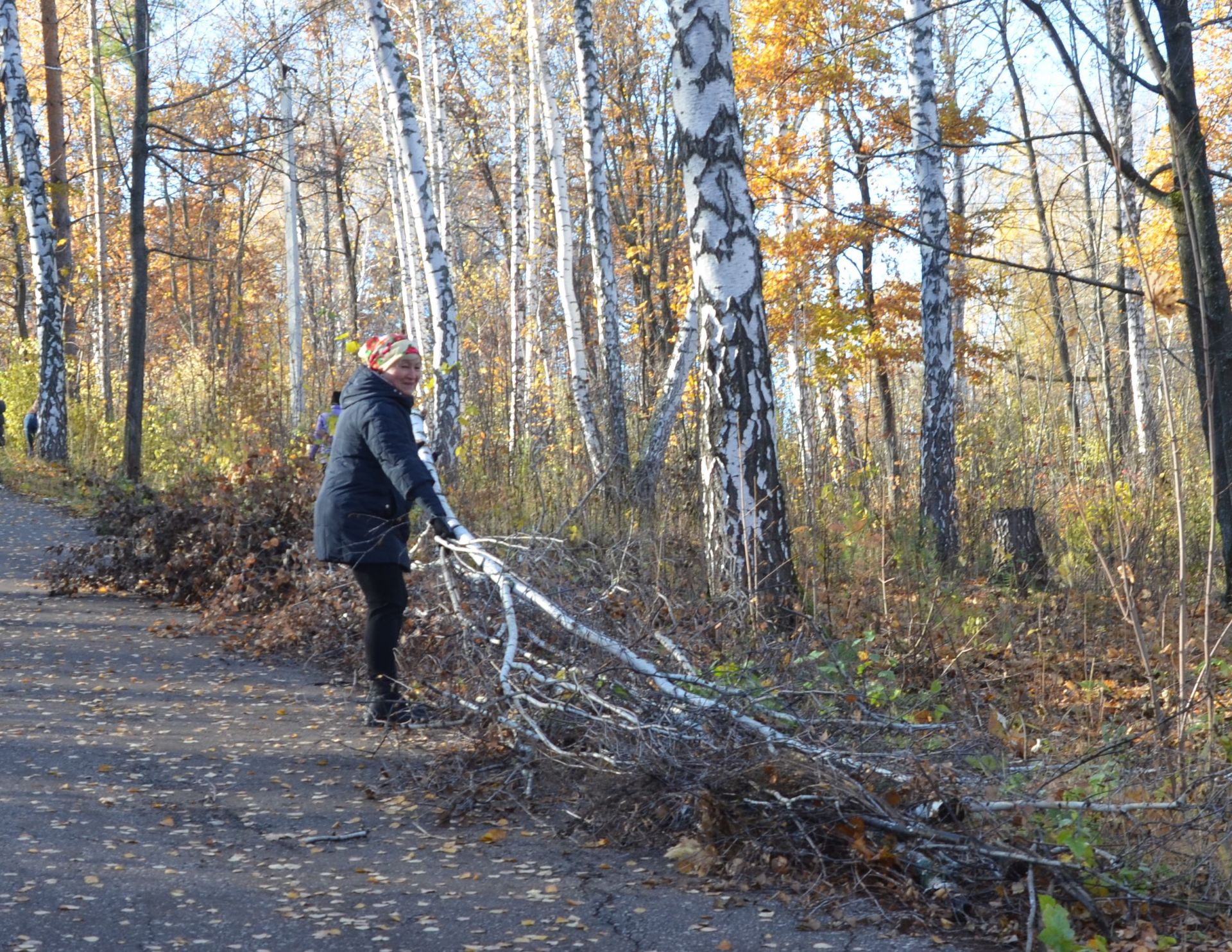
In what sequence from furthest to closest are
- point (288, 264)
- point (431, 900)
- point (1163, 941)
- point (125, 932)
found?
1. point (288, 264)
2. point (431, 900)
3. point (125, 932)
4. point (1163, 941)

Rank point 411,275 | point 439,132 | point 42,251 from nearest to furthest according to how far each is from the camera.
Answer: point 42,251 < point 411,275 < point 439,132

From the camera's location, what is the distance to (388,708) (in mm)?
6242

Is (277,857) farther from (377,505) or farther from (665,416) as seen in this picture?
(665,416)

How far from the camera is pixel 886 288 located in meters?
20.2

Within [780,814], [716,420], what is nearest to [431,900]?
[780,814]

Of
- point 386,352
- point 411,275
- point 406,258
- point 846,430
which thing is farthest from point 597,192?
point 386,352

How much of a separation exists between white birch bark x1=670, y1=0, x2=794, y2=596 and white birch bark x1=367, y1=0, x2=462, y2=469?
6.46m

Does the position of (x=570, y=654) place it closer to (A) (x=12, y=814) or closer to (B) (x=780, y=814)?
(B) (x=780, y=814)

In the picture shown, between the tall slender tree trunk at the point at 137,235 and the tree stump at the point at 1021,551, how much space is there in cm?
1049

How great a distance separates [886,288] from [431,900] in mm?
17629

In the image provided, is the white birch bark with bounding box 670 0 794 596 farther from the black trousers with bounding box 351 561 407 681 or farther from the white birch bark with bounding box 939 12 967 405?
the white birch bark with bounding box 939 12 967 405

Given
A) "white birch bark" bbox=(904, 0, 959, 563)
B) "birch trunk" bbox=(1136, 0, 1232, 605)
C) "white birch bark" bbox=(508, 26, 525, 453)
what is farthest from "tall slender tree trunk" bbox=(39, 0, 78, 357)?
"birch trunk" bbox=(1136, 0, 1232, 605)

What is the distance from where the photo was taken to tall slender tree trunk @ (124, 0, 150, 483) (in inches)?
573

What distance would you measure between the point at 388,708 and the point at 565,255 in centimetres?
1153
